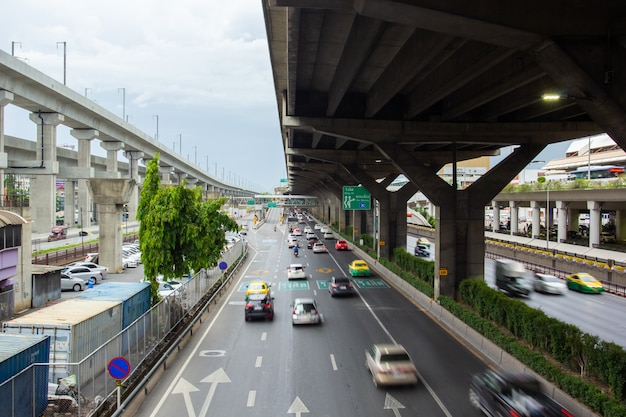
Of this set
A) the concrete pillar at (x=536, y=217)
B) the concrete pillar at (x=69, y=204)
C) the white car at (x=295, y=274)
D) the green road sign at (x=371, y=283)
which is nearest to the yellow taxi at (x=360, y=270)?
the green road sign at (x=371, y=283)

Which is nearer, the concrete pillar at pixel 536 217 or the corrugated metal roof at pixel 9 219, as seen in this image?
the corrugated metal roof at pixel 9 219

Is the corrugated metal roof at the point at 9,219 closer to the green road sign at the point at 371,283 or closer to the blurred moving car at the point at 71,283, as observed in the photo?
the blurred moving car at the point at 71,283

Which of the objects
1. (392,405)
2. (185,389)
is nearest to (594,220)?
(392,405)

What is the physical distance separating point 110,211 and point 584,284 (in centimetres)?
3563

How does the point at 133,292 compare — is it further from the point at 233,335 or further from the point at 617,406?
the point at 617,406

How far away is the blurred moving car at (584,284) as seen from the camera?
31.8 meters

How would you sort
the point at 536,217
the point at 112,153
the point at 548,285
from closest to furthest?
the point at 548,285, the point at 112,153, the point at 536,217

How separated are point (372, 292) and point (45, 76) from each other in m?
28.6

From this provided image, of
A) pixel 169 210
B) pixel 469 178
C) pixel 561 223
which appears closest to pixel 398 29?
pixel 169 210

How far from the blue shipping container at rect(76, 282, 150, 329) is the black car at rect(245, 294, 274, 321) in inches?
191

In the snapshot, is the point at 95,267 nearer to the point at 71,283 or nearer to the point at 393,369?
the point at 71,283

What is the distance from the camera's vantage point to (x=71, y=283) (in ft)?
102

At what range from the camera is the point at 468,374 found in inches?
597

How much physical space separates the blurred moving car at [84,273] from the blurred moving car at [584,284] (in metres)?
33.8
